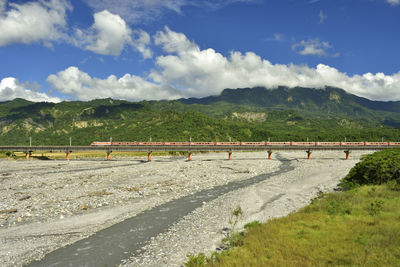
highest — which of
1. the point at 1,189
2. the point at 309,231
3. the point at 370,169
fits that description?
the point at 370,169

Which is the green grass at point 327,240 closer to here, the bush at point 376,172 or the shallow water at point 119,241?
the shallow water at point 119,241

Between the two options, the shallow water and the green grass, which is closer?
the green grass

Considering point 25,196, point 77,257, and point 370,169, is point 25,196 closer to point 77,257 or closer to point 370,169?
point 77,257

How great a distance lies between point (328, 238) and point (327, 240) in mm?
301

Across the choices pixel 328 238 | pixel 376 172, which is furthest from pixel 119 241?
pixel 376 172

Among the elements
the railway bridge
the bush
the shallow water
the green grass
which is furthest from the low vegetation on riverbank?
the railway bridge

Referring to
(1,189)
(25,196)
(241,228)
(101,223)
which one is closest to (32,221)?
(101,223)

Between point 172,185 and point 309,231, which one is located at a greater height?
point 309,231

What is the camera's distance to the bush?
28.0 metres

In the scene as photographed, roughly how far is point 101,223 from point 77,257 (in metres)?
6.49

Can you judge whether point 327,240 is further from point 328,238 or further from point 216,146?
point 216,146

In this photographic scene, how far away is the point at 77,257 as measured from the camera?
16.3 metres

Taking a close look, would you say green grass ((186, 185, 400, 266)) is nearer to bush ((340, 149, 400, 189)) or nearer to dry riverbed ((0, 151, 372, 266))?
dry riverbed ((0, 151, 372, 266))

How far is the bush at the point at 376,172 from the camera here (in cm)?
2802
